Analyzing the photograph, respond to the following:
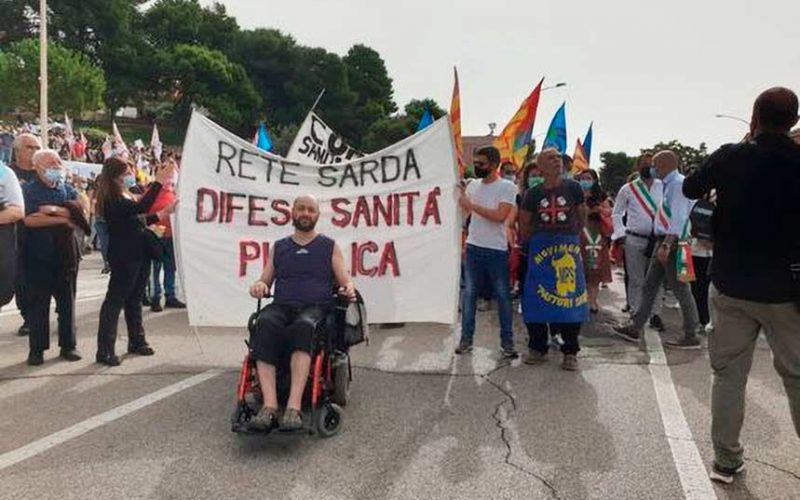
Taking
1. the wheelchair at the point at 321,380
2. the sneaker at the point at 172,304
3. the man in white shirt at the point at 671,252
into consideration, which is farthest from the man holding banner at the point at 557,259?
the sneaker at the point at 172,304

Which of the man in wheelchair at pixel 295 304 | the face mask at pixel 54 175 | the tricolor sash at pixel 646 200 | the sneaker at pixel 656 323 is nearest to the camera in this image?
the man in wheelchair at pixel 295 304

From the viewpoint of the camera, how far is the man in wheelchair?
13.6 ft

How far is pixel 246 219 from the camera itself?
6172 millimetres

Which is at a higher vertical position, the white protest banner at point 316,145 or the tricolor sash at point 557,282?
the white protest banner at point 316,145

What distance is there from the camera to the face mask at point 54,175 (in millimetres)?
5883

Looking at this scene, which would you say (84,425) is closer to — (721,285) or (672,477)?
(672,477)

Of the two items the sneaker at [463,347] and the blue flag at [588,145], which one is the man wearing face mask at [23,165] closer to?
the sneaker at [463,347]

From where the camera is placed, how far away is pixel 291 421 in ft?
13.0

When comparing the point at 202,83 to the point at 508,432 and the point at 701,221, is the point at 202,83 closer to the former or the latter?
the point at 701,221

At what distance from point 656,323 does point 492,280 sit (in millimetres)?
2566

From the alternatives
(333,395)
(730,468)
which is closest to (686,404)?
(730,468)

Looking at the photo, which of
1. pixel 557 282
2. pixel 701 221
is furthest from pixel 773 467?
pixel 557 282

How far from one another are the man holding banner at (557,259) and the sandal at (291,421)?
265 centimetres

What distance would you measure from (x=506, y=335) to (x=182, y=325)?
380cm
